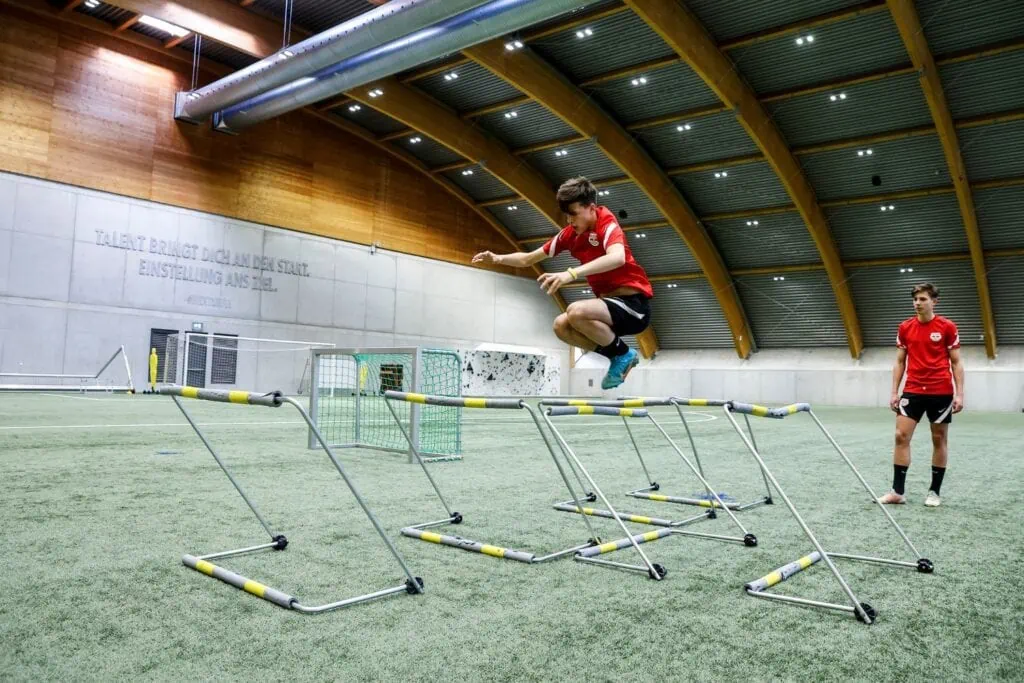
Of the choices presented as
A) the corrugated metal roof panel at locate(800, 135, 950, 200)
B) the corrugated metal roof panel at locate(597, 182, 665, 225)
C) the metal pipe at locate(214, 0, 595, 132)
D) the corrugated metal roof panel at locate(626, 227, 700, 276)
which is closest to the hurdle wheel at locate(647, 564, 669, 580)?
the metal pipe at locate(214, 0, 595, 132)

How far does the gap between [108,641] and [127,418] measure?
1472 cm

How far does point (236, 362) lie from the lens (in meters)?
31.9

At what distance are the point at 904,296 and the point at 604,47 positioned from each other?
1948 cm

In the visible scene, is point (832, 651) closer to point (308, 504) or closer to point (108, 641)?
point (108, 641)

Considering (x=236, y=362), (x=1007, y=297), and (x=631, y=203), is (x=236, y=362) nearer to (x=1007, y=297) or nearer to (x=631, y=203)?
(x=631, y=203)

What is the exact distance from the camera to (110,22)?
28.5m

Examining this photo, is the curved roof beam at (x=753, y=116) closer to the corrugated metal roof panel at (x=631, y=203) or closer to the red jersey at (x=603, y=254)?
the corrugated metal roof panel at (x=631, y=203)

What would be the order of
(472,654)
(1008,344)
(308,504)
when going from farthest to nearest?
(1008,344)
(308,504)
(472,654)

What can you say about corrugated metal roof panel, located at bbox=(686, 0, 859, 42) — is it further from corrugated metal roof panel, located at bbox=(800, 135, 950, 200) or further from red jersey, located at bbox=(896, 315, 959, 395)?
red jersey, located at bbox=(896, 315, 959, 395)

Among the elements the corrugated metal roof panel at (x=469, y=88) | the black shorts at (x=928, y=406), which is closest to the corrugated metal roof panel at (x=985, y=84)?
the corrugated metal roof panel at (x=469, y=88)

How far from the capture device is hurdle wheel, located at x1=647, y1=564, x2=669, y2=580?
4508 mm

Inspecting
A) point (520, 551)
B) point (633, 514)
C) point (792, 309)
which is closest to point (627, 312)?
point (520, 551)

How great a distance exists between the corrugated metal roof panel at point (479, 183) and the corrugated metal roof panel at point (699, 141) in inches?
346

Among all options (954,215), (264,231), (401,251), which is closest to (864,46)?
(954,215)
